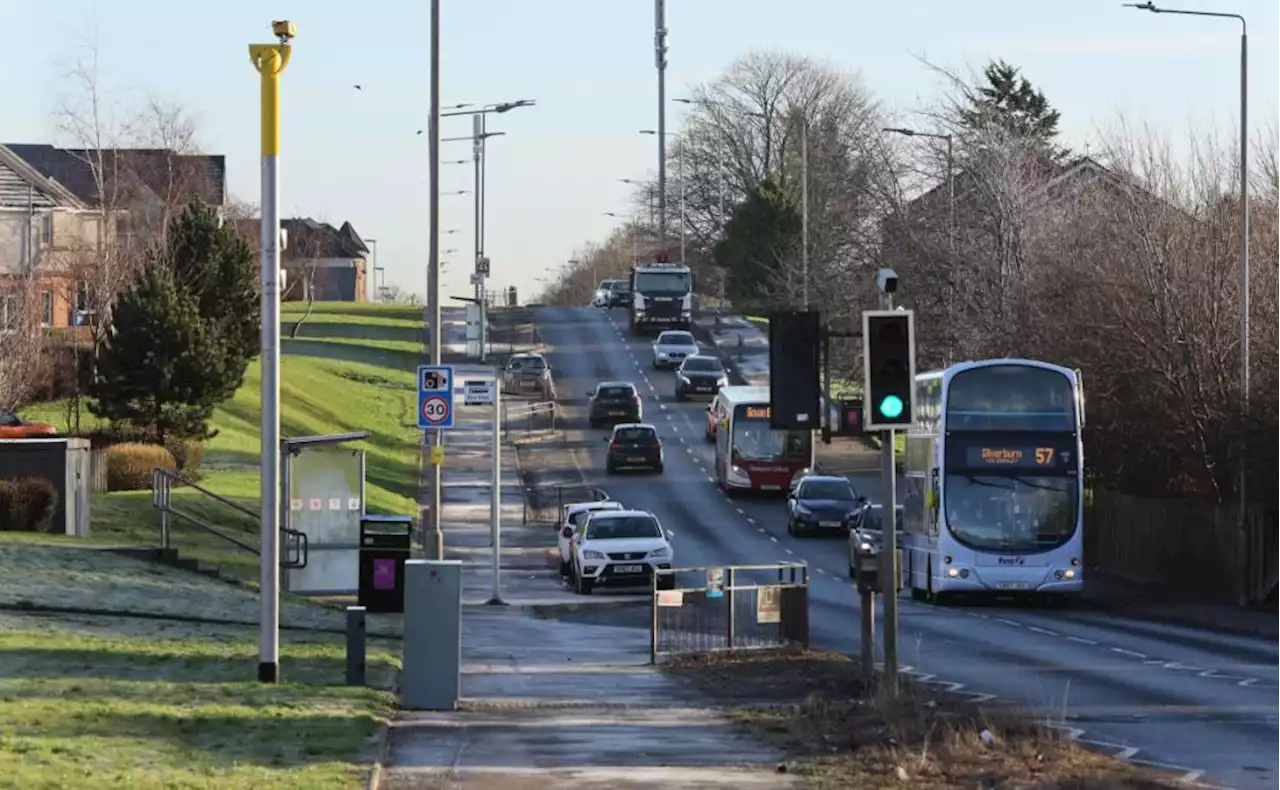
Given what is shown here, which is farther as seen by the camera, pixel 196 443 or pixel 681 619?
pixel 196 443

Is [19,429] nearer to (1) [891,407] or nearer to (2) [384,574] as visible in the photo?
(2) [384,574]

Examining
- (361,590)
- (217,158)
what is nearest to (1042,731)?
(361,590)

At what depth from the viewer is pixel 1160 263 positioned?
3822cm

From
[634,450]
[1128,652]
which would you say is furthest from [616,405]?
[1128,652]

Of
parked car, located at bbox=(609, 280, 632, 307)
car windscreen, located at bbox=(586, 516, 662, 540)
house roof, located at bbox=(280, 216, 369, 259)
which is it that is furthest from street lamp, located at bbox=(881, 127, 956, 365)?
parked car, located at bbox=(609, 280, 632, 307)

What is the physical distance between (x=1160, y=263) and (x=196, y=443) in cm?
2384

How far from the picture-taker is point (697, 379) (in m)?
80.5

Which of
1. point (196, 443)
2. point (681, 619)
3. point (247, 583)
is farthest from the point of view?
point (196, 443)

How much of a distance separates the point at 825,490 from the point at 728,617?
2664 centimetres

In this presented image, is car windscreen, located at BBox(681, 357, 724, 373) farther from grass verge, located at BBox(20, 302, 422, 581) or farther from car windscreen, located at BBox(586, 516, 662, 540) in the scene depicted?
car windscreen, located at BBox(586, 516, 662, 540)

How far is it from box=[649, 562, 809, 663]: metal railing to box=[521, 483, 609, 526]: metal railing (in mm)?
27798

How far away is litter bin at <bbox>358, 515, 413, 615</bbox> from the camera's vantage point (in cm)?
2958

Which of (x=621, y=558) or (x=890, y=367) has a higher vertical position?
(x=890, y=367)

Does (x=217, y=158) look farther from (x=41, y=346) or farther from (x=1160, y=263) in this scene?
(x=1160, y=263)
